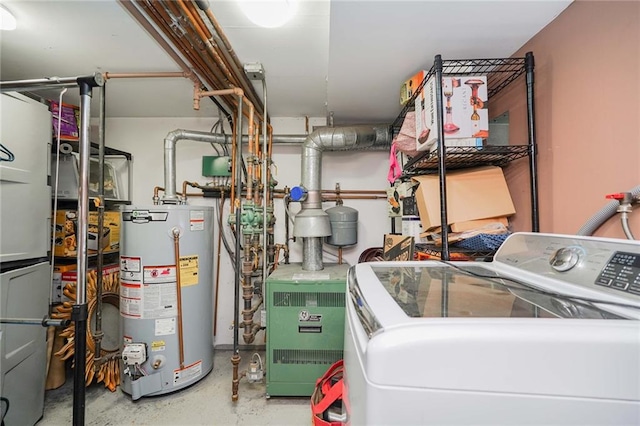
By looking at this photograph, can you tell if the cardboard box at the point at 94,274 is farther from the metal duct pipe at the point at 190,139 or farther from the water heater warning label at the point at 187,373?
the water heater warning label at the point at 187,373

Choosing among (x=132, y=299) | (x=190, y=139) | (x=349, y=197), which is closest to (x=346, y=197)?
(x=349, y=197)

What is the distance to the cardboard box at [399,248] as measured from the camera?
58.2 inches

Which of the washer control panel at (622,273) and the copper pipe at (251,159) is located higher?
the copper pipe at (251,159)

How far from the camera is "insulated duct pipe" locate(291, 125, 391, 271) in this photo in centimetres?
192

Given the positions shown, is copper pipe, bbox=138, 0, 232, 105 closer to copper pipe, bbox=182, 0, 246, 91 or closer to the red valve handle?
copper pipe, bbox=182, 0, 246, 91

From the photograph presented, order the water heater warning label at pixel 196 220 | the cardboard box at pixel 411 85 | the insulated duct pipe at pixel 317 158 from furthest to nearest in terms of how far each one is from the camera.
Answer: the insulated duct pipe at pixel 317 158
the water heater warning label at pixel 196 220
the cardboard box at pixel 411 85

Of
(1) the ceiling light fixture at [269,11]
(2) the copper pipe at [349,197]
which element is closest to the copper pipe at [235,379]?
(2) the copper pipe at [349,197]

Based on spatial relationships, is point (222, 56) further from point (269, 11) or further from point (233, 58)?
point (269, 11)

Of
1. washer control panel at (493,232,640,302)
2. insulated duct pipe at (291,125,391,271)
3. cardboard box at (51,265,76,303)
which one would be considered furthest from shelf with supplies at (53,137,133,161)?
washer control panel at (493,232,640,302)

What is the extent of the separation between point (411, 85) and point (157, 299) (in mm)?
2121

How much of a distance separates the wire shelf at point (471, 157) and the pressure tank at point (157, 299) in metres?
1.58

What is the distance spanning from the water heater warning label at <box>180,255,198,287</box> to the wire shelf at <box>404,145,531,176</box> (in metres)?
1.63

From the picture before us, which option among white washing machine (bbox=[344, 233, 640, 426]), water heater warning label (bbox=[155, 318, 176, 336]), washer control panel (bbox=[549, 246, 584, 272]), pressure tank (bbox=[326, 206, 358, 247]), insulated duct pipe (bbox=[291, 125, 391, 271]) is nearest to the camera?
white washing machine (bbox=[344, 233, 640, 426])

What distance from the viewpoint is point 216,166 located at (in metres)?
2.31
